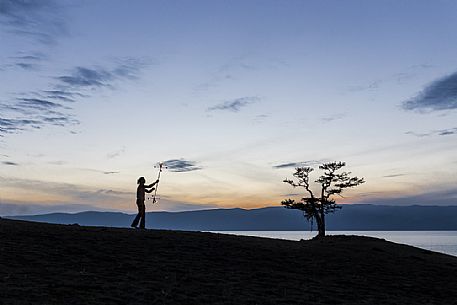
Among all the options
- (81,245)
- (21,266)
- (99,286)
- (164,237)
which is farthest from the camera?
(164,237)

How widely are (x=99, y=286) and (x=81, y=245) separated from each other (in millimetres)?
7507

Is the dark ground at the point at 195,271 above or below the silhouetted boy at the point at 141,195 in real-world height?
below

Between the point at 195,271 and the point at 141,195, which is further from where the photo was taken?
the point at 141,195

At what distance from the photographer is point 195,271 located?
23.3 meters

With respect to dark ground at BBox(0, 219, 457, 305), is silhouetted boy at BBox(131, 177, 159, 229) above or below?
above

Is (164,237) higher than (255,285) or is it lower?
higher

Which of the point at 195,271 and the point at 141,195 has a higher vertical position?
the point at 141,195

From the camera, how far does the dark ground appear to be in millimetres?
18500

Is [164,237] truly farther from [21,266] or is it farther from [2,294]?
[2,294]

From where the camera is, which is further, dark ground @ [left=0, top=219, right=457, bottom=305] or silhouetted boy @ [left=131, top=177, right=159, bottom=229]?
silhouetted boy @ [left=131, top=177, right=159, bottom=229]

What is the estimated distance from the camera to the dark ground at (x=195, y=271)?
18.5m

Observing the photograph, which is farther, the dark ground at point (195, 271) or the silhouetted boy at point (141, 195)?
the silhouetted boy at point (141, 195)

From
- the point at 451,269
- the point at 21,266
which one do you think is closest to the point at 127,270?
the point at 21,266

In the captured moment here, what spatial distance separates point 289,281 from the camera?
23.4 metres
